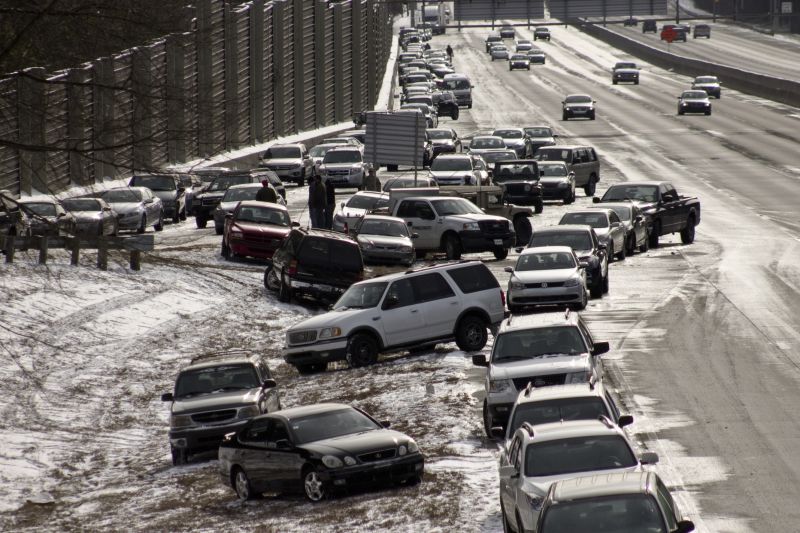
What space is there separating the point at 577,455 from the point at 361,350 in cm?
1273

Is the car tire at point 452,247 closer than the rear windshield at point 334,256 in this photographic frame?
No

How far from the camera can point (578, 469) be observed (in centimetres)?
1334

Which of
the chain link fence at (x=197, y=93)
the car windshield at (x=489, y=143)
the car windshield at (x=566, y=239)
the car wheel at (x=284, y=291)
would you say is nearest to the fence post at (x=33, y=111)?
the chain link fence at (x=197, y=93)

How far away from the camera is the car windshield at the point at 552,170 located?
160 feet

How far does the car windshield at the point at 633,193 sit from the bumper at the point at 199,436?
20880 millimetres

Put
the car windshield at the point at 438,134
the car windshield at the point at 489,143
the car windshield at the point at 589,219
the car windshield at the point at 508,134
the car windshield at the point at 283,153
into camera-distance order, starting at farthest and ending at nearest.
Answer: the car windshield at the point at 438,134
the car windshield at the point at 508,134
the car windshield at the point at 489,143
the car windshield at the point at 283,153
the car windshield at the point at 589,219

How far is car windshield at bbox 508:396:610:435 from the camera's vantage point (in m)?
15.7

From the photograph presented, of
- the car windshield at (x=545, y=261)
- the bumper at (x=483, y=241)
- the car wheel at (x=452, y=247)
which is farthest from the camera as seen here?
the car wheel at (x=452, y=247)

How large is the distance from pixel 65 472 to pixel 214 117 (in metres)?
9.47

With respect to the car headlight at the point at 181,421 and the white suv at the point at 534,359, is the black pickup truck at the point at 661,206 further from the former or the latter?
the car headlight at the point at 181,421

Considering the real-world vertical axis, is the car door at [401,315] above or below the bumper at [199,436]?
above

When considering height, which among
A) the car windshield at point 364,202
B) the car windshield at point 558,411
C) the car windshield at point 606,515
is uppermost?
the car windshield at point 606,515

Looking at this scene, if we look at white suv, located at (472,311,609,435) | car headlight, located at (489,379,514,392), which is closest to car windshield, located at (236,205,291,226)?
white suv, located at (472,311,609,435)

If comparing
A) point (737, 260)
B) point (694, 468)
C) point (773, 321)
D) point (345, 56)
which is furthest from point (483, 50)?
point (694, 468)
